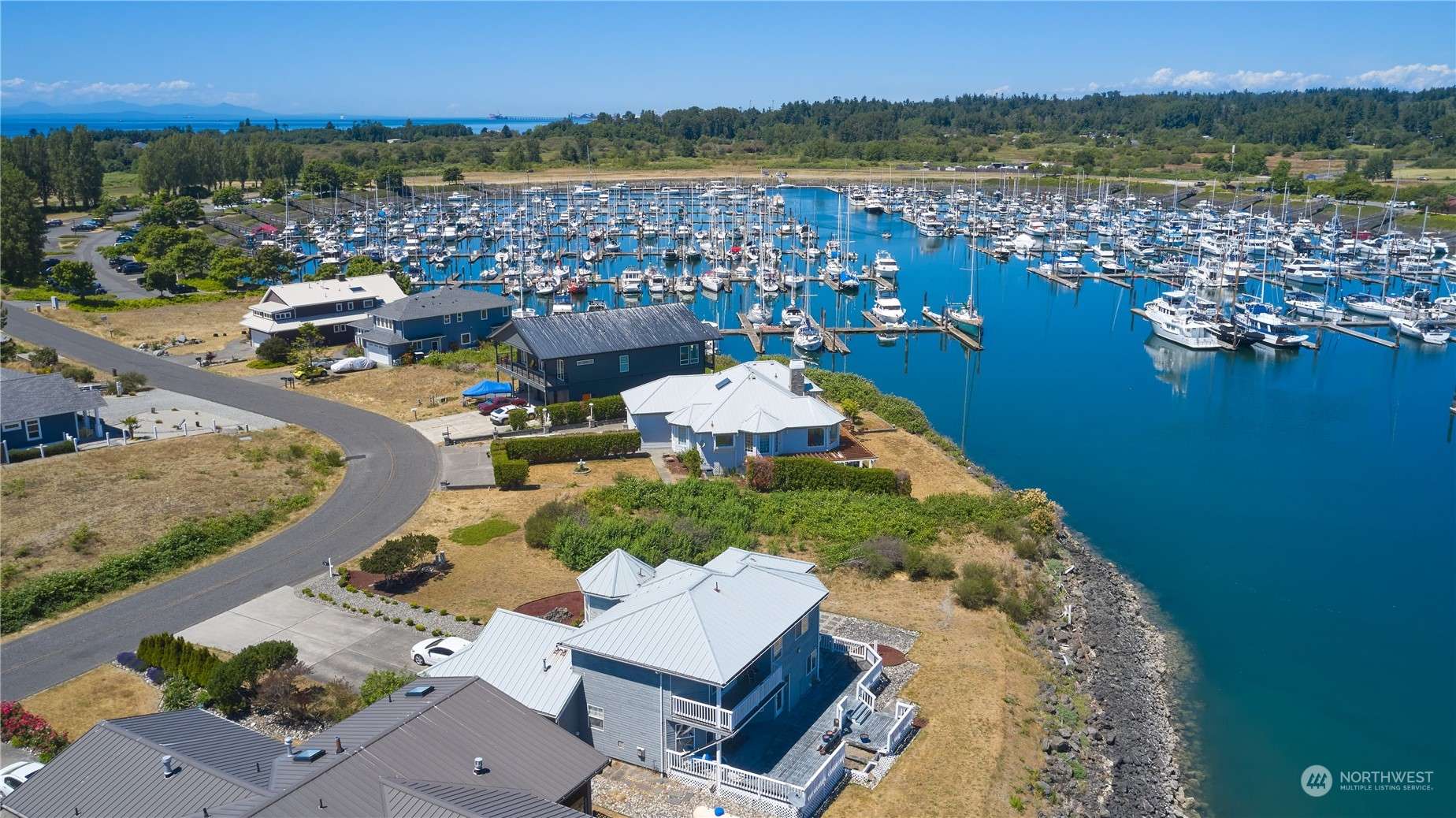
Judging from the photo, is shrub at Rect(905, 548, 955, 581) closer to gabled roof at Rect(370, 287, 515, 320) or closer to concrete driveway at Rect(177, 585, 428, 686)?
concrete driveway at Rect(177, 585, 428, 686)

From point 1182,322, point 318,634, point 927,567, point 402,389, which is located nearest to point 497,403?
point 402,389

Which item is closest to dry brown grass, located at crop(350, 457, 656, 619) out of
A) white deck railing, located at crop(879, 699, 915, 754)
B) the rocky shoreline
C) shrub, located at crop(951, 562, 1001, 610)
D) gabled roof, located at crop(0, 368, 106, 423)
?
white deck railing, located at crop(879, 699, 915, 754)

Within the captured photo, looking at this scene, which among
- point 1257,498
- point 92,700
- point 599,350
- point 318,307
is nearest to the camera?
point 92,700

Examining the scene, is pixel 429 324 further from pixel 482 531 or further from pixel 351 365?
pixel 482 531

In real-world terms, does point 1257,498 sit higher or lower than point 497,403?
lower

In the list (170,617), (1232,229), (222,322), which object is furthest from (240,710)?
(1232,229)

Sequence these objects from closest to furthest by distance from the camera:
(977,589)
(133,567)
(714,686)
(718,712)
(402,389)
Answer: (714,686), (718,712), (977,589), (133,567), (402,389)
